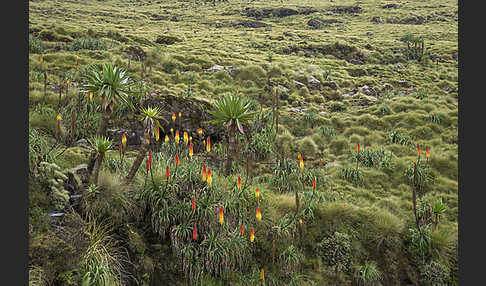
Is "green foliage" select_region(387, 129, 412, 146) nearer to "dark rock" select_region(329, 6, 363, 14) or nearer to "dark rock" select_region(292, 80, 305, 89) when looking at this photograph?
"dark rock" select_region(292, 80, 305, 89)

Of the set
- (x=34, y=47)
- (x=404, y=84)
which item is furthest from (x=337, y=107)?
(x=34, y=47)

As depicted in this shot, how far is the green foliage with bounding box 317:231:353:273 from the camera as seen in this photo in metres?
7.16

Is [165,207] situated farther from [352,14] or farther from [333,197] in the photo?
[352,14]

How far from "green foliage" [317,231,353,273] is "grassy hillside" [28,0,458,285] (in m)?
0.03

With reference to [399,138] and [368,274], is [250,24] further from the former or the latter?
[368,274]

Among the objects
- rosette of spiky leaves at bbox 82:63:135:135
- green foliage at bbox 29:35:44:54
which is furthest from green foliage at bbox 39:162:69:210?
green foliage at bbox 29:35:44:54

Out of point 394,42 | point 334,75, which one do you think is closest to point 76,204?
point 334,75

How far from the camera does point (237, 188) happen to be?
764 centimetres

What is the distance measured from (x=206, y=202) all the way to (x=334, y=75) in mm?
22375

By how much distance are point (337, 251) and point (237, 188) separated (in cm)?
321

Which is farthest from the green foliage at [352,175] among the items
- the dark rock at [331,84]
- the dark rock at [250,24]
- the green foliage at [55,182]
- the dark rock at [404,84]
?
the dark rock at [250,24]

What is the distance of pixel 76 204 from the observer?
614 centimetres

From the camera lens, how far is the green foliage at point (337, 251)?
7.16 meters

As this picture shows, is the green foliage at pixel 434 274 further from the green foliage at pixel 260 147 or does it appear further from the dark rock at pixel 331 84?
the dark rock at pixel 331 84
